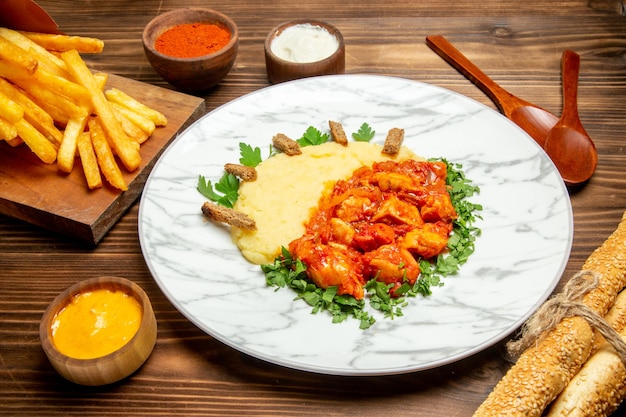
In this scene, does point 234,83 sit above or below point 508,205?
below

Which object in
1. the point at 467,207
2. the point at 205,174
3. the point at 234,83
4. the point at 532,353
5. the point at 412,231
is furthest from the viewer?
the point at 234,83

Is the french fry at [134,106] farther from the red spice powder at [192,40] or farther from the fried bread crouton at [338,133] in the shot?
the fried bread crouton at [338,133]

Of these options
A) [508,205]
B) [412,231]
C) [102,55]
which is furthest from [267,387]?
[102,55]

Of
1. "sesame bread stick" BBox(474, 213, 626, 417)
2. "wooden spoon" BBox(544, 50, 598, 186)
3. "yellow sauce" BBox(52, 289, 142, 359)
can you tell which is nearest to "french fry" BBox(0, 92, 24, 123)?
"yellow sauce" BBox(52, 289, 142, 359)

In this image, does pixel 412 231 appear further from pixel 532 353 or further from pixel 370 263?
pixel 532 353

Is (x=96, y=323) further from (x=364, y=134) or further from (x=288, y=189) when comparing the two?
(x=364, y=134)

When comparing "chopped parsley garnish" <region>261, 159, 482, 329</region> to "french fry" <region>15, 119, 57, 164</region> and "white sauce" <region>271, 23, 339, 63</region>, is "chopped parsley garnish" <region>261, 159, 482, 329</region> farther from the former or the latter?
"white sauce" <region>271, 23, 339, 63</region>

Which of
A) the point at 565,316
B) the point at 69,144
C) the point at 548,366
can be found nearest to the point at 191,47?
the point at 69,144

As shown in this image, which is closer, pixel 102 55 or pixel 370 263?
pixel 370 263

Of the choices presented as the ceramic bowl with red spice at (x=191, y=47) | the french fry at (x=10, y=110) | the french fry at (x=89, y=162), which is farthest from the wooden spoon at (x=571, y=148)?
the french fry at (x=10, y=110)
